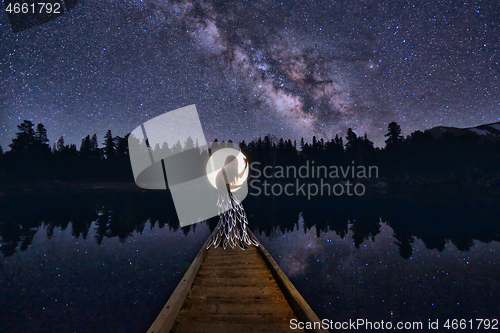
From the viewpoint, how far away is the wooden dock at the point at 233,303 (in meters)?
2.67

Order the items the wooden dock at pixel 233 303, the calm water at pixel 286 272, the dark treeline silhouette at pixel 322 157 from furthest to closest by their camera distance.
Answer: the dark treeline silhouette at pixel 322 157, the calm water at pixel 286 272, the wooden dock at pixel 233 303

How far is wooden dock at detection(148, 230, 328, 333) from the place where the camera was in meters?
2.67

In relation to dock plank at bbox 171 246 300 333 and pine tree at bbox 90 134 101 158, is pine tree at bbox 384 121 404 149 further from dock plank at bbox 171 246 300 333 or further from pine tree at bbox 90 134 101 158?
pine tree at bbox 90 134 101 158

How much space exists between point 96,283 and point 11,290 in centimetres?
217

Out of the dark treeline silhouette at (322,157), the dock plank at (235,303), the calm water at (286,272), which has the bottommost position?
the calm water at (286,272)

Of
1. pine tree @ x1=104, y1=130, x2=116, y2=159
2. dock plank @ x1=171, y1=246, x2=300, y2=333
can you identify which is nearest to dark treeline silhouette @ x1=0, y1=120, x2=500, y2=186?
pine tree @ x1=104, y1=130, x2=116, y2=159

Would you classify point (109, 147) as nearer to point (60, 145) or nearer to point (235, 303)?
point (60, 145)

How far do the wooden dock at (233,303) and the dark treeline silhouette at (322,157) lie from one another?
49501mm

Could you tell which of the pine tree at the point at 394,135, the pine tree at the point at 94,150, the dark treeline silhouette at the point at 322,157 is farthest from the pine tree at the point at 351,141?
the pine tree at the point at 94,150

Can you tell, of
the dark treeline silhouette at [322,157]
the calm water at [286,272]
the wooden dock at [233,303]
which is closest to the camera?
the wooden dock at [233,303]

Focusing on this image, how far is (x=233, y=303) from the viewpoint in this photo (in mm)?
3240

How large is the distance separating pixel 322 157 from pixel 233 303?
76.9m

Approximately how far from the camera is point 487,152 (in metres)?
61.3

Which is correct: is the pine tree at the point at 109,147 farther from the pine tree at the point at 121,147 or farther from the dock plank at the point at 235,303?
the dock plank at the point at 235,303
